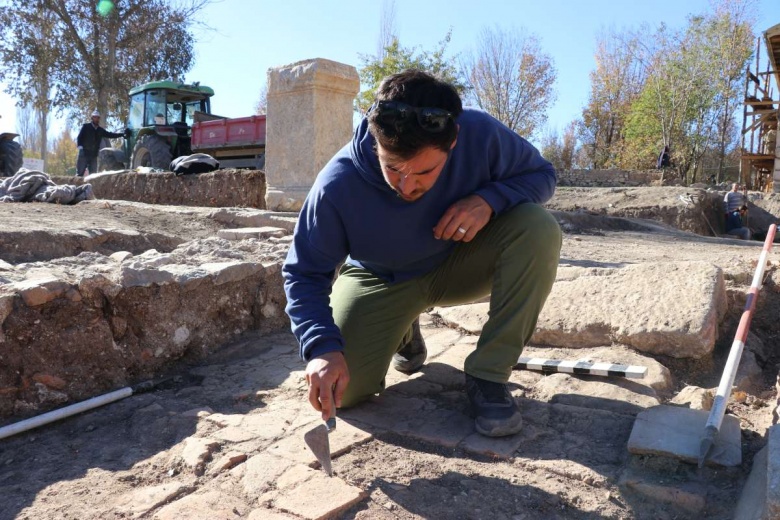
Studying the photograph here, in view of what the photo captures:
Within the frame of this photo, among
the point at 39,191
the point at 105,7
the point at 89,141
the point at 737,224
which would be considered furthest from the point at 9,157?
the point at 737,224

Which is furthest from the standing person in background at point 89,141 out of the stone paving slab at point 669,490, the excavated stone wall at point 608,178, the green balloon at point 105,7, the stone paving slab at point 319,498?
the stone paving slab at point 669,490

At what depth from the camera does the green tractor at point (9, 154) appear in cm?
1141

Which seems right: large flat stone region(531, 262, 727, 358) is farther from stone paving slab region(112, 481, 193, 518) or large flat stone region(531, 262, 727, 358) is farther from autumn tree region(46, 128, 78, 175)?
autumn tree region(46, 128, 78, 175)

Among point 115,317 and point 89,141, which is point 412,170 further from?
point 89,141

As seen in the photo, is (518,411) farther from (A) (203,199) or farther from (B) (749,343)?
(A) (203,199)

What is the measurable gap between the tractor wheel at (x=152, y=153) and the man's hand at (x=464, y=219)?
10607 millimetres

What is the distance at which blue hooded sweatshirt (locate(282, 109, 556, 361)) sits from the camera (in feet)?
5.69

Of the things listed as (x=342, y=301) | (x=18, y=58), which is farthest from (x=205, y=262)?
(x=18, y=58)

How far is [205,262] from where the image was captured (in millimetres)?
2926

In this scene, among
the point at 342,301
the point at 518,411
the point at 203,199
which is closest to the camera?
the point at 518,411

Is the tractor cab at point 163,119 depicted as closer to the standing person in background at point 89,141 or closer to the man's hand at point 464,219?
the standing person in background at point 89,141

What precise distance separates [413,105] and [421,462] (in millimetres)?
954

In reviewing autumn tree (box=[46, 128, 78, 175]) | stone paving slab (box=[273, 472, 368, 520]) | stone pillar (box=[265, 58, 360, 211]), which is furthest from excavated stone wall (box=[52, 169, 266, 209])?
autumn tree (box=[46, 128, 78, 175])

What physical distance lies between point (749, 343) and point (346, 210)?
178cm
